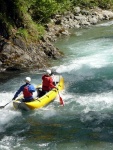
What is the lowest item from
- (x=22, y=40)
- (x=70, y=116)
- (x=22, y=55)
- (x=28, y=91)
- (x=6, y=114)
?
(x=70, y=116)

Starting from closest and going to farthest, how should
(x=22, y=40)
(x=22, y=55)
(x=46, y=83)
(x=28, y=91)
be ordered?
(x=28, y=91) < (x=46, y=83) < (x=22, y=55) < (x=22, y=40)

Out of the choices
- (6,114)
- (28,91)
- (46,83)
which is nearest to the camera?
(6,114)

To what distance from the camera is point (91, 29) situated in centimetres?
3219

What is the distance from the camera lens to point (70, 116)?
1330 cm

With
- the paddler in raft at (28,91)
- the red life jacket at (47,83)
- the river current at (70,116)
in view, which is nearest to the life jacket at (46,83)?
the red life jacket at (47,83)

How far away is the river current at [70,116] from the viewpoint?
11.4 meters

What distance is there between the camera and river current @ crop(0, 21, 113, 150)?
37.2 feet

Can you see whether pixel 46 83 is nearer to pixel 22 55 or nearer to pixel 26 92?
pixel 26 92

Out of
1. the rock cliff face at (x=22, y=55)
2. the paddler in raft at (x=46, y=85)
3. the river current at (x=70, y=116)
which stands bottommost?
the river current at (x=70, y=116)

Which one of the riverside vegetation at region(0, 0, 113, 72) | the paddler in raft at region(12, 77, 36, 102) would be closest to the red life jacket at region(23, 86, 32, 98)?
the paddler in raft at region(12, 77, 36, 102)

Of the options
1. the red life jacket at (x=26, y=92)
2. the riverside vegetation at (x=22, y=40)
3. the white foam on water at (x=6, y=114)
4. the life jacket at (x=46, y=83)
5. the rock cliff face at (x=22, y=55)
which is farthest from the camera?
the riverside vegetation at (x=22, y=40)

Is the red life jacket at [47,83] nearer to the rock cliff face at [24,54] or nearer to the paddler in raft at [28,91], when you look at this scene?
the paddler in raft at [28,91]

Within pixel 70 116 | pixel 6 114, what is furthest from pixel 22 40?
pixel 70 116

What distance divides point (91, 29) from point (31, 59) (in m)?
13.2
